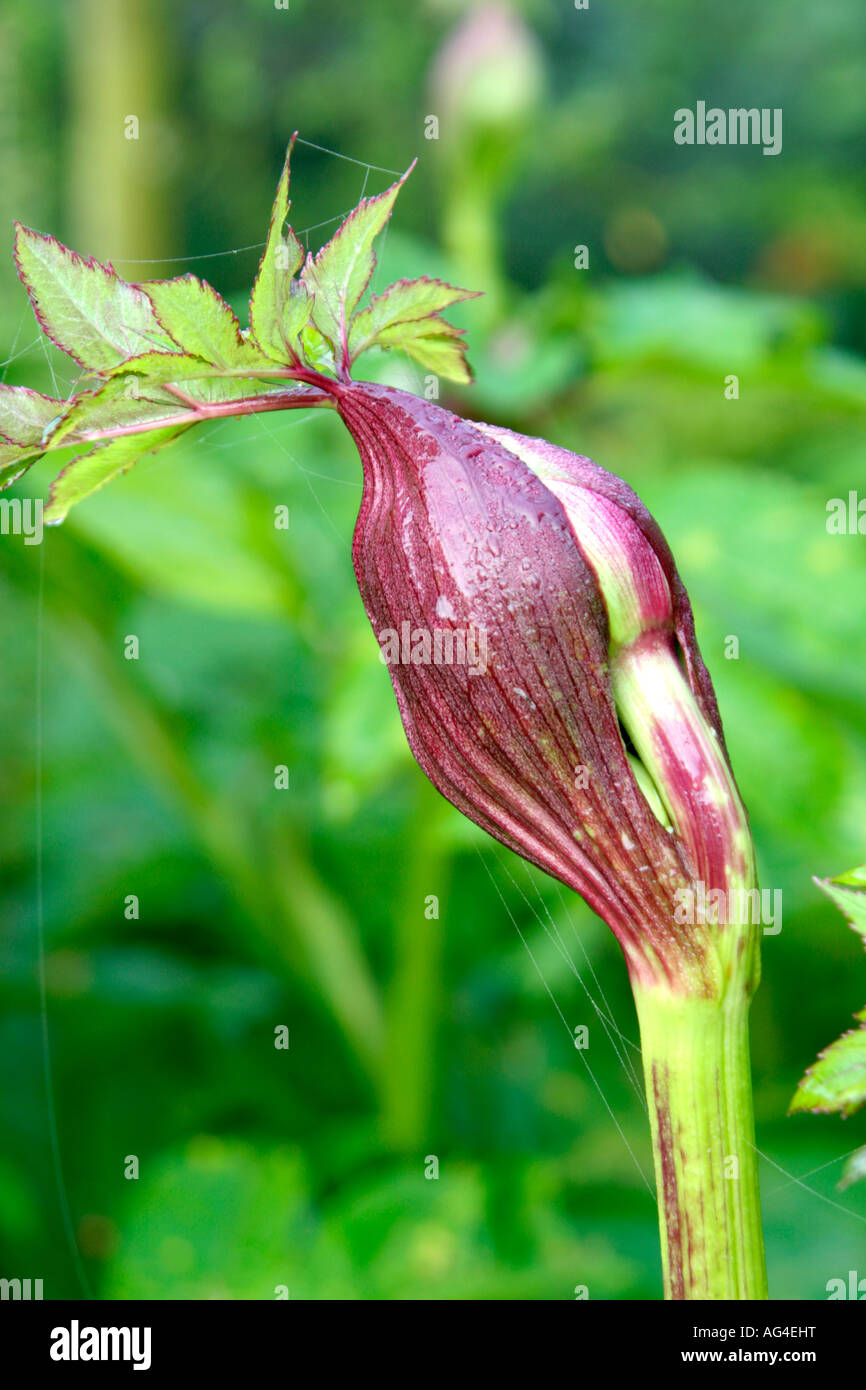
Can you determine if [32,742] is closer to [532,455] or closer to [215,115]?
[532,455]

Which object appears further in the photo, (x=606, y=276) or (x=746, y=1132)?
(x=606, y=276)

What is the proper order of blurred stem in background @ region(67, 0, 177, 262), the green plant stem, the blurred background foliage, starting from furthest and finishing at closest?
blurred stem in background @ region(67, 0, 177, 262), the blurred background foliage, the green plant stem

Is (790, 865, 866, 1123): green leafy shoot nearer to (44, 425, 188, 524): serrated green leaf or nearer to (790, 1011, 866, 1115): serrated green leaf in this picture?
(790, 1011, 866, 1115): serrated green leaf

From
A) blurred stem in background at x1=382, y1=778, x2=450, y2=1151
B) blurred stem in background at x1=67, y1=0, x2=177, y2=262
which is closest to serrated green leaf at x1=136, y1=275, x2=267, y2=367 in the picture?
blurred stem in background at x1=382, y1=778, x2=450, y2=1151

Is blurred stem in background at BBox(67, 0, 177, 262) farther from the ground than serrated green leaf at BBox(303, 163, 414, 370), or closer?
farther from the ground

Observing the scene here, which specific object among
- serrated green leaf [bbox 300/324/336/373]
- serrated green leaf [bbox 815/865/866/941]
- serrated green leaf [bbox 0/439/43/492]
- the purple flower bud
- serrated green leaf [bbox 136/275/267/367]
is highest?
serrated green leaf [bbox 300/324/336/373]

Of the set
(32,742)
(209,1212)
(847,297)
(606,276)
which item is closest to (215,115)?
(606,276)
